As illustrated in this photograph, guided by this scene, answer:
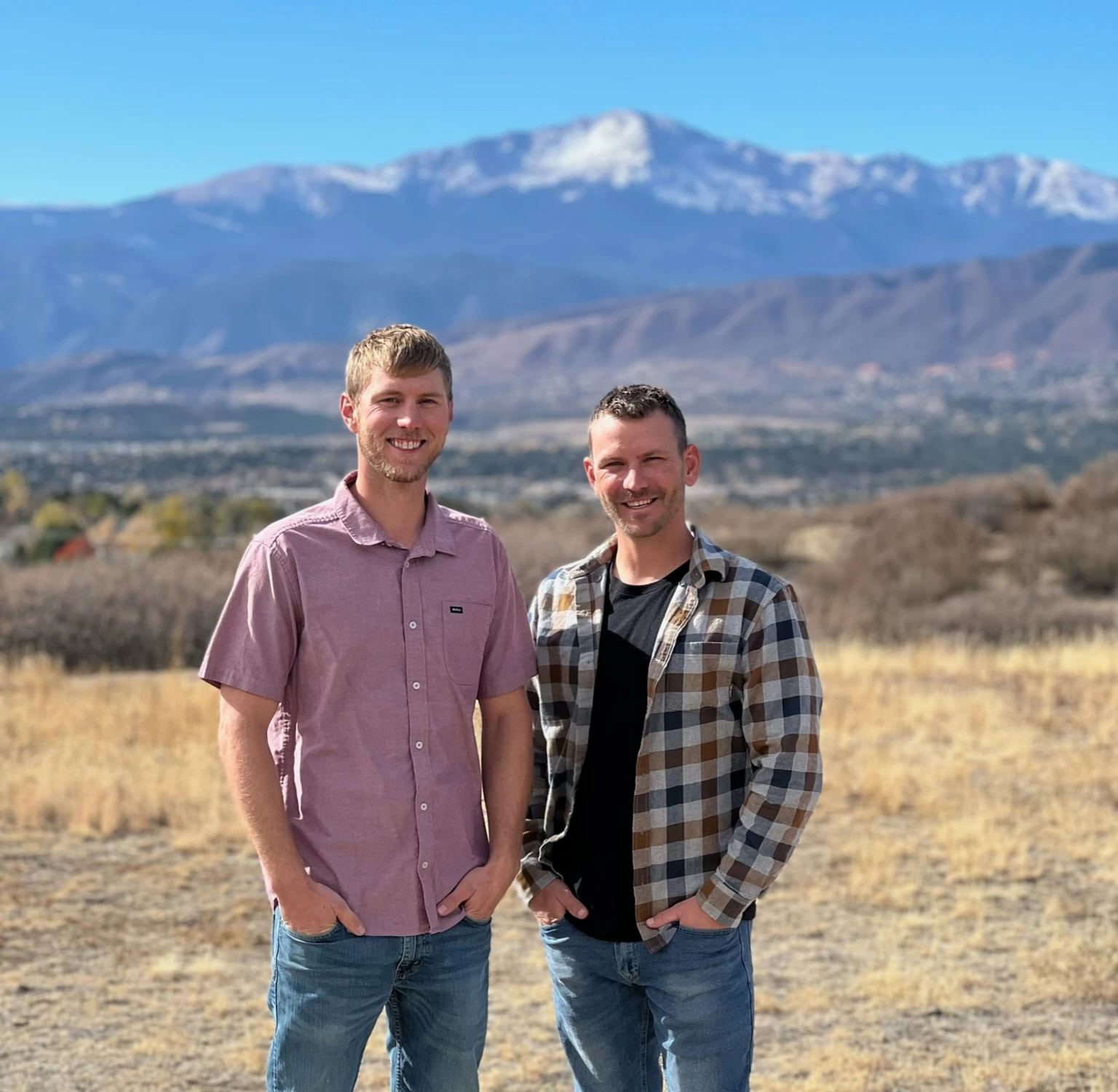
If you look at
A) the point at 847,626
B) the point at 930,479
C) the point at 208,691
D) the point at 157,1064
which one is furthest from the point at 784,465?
the point at 157,1064

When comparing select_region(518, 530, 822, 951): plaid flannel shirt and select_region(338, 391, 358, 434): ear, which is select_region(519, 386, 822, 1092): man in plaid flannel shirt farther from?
select_region(338, 391, 358, 434): ear

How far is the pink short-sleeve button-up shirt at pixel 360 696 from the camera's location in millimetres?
2725

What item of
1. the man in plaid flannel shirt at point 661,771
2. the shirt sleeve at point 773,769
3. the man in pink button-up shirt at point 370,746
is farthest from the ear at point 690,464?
the man in pink button-up shirt at point 370,746

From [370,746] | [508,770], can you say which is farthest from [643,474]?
[370,746]

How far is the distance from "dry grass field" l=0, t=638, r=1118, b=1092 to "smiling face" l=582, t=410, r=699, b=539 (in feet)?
7.95

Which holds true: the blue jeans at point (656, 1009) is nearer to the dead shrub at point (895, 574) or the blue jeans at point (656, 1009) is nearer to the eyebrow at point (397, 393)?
the eyebrow at point (397, 393)

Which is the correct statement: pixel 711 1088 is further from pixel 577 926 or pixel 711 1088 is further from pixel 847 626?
pixel 847 626

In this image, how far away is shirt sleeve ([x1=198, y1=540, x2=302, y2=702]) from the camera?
8.79ft

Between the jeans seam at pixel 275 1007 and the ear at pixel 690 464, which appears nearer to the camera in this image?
the jeans seam at pixel 275 1007

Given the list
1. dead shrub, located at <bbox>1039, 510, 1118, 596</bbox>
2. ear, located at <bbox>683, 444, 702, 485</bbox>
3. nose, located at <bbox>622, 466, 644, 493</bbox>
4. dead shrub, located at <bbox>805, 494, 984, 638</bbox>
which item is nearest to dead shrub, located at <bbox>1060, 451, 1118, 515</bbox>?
dead shrub, located at <bbox>1039, 510, 1118, 596</bbox>

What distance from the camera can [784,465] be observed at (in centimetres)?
6644

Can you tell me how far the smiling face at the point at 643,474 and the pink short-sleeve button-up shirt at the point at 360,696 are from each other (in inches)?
16.8

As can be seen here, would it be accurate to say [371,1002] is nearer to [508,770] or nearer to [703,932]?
[508,770]

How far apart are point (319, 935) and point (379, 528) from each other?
0.81 metres
